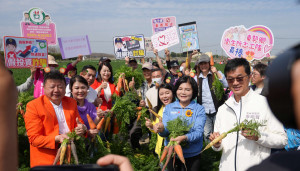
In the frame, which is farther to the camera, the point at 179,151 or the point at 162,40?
the point at 162,40

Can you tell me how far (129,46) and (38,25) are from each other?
2.93m

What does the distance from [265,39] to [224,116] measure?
450cm

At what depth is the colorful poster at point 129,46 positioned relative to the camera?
8.13 meters

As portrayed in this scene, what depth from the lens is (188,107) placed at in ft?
11.6

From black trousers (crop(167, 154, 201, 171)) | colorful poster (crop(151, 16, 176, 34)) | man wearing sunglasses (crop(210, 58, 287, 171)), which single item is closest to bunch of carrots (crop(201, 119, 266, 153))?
man wearing sunglasses (crop(210, 58, 287, 171))

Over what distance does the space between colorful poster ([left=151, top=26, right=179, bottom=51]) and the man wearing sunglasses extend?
4.53 meters

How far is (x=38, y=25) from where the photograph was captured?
21.1 feet

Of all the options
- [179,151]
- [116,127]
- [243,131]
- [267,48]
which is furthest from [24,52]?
[267,48]

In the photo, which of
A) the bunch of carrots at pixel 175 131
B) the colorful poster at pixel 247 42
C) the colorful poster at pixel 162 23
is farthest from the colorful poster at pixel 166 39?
the bunch of carrots at pixel 175 131

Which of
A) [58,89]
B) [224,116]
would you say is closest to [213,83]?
[224,116]

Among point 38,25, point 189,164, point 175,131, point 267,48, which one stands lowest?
point 189,164

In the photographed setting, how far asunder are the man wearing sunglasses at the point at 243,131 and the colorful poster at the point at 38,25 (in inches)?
211

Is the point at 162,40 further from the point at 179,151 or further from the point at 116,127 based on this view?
the point at 179,151

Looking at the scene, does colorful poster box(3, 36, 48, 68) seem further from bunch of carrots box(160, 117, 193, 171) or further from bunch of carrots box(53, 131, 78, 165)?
bunch of carrots box(160, 117, 193, 171)
